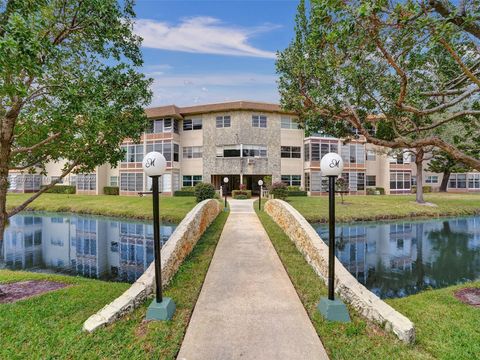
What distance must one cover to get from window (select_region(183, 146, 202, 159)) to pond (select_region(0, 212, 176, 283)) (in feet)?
42.5

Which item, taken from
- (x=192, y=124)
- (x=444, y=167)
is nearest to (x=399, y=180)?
(x=444, y=167)

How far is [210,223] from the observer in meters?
12.9

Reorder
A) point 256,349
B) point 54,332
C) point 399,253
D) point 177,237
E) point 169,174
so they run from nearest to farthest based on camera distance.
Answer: point 256,349, point 54,332, point 177,237, point 399,253, point 169,174

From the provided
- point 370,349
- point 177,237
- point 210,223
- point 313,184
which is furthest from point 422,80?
point 313,184

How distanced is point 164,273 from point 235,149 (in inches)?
942

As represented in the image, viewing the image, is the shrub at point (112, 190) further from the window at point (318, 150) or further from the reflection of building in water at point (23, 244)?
the window at point (318, 150)

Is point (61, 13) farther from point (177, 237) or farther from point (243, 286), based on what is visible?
point (243, 286)

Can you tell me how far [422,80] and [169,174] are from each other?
25.3 meters

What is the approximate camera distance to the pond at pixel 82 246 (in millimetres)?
9914

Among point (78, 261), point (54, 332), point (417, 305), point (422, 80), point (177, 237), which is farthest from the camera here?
point (78, 261)

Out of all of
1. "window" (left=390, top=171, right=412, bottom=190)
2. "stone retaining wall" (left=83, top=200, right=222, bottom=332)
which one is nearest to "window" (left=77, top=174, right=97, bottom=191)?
"stone retaining wall" (left=83, top=200, right=222, bottom=332)

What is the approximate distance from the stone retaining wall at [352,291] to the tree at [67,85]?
5.51 m

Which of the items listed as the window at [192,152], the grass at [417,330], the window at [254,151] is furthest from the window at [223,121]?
the grass at [417,330]

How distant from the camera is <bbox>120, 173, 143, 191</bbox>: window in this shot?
31344mm
